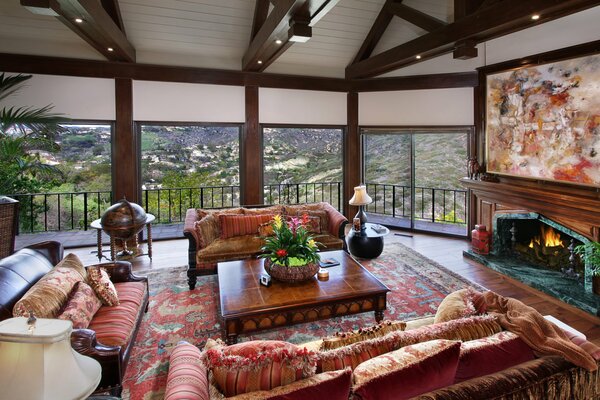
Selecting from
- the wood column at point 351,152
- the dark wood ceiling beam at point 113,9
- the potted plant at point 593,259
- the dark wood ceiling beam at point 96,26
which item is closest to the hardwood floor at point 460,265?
the potted plant at point 593,259

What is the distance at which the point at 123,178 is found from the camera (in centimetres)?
586

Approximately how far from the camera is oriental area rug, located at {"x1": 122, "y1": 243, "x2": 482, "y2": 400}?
8.91 feet

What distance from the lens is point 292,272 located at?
3.19 metres

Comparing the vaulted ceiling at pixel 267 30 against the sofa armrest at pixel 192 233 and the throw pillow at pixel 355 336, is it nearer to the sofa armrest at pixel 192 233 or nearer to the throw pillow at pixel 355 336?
the sofa armrest at pixel 192 233

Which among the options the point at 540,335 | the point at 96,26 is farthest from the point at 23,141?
the point at 540,335

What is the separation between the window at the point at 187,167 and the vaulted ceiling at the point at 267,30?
1.13 m

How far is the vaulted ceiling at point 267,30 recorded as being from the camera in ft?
11.7

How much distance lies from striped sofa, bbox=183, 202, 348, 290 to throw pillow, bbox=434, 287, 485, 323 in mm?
2561

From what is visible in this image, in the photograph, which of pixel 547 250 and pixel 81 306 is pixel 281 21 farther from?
pixel 547 250

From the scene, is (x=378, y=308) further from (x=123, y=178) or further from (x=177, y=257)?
(x=123, y=178)

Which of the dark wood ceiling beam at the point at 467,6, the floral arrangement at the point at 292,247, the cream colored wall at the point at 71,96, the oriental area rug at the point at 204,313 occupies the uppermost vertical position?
the dark wood ceiling beam at the point at 467,6

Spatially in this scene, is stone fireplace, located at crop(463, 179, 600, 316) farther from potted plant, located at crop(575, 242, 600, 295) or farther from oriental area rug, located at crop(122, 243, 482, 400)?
oriental area rug, located at crop(122, 243, 482, 400)

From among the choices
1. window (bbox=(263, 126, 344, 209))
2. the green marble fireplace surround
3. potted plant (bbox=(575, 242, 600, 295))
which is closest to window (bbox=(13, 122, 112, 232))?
window (bbox=(263, 126, 344, 209))

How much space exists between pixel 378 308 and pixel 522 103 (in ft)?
10.9
